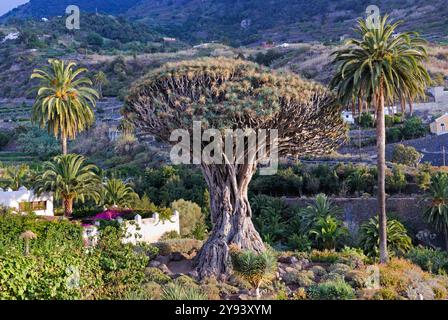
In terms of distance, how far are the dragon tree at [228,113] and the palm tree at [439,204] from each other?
1400cm

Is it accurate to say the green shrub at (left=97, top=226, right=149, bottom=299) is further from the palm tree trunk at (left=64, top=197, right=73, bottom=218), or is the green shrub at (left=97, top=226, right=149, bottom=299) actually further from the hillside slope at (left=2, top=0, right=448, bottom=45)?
the hillside slope at (left=2, top=0, right=448, bottom=45)

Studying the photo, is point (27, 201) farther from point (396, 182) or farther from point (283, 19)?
point (283, 19)

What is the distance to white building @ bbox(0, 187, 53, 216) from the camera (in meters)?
28.0

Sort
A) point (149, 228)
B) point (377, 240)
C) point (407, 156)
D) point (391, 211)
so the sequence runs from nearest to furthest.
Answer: point (149, 228)
point (377, 240)
point (391, 211)
point (407, 156)

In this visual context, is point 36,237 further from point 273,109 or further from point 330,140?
point 330,140

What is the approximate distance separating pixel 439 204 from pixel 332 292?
19181 millimetres

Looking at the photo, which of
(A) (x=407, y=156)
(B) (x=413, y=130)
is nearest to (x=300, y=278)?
(A) (x=407, y=156)

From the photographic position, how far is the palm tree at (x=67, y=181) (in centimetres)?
2761

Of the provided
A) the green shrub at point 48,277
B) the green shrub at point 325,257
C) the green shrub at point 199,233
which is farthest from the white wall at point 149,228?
the green shrub at point 48,277

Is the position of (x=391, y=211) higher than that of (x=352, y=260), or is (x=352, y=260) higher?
(x=391, y=211)

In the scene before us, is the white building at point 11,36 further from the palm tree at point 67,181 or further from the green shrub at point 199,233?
the green shrub at point 199,233
